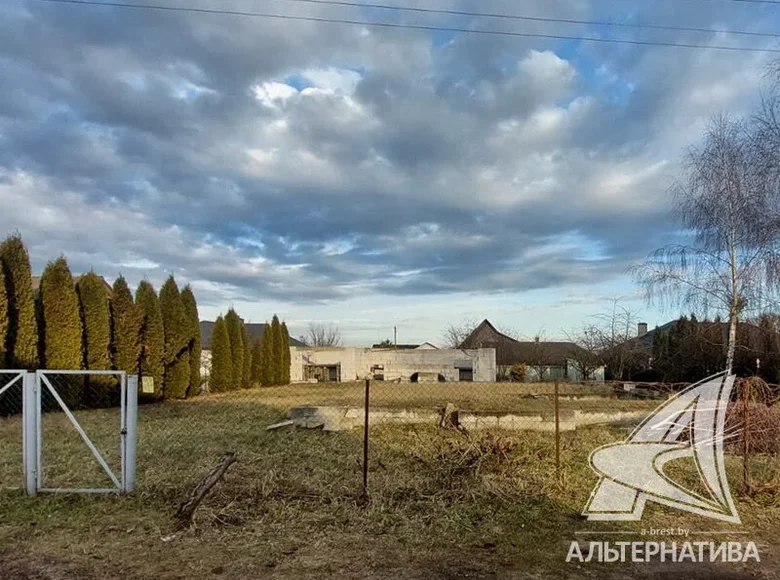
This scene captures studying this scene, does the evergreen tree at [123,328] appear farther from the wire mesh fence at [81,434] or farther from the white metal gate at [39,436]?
the white metal gate at [39,436]

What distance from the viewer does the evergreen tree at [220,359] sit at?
1831 cm

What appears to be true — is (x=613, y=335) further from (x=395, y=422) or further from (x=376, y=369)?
(x=395, y=422)

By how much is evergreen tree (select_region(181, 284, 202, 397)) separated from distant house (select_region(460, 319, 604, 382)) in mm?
15584

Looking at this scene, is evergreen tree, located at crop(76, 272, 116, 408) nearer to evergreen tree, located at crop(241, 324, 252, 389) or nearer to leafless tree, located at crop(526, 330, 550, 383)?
evergreen tree, located at crop(241, 324, 252, 389)

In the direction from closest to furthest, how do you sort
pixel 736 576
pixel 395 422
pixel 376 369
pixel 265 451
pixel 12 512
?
pixel 736 576 < pixel 12 512 < pixel 265 451 < pixel 395 422 < pixel 376 369

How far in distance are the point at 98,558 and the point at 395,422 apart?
548 centimetres

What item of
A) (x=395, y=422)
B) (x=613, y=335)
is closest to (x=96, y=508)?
(x=395, y=422)

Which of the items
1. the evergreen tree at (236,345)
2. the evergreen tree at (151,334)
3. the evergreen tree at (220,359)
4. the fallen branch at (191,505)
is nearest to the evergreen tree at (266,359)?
the evergreen tree at (236,345)

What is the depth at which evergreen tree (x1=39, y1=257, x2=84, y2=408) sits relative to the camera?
11.6 m

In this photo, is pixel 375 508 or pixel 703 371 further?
pixel 703 371

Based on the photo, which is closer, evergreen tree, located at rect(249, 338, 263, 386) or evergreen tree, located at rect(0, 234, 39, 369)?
evergreen tree, located at rect(0, 234, 39, 369)

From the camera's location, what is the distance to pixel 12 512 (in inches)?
177

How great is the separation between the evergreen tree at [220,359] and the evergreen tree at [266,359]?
11.1 ft

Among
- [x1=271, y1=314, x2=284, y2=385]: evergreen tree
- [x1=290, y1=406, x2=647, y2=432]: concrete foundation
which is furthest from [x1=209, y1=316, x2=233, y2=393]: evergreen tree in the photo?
[x1=290, y1=406, x2=647, y2=432]: concrete foundation
